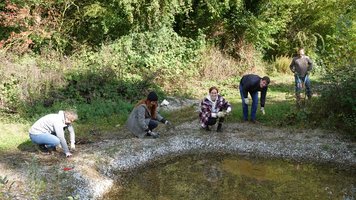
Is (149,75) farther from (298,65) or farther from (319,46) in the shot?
(319,46)

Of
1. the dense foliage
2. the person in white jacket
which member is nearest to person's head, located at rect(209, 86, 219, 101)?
the dense foliage

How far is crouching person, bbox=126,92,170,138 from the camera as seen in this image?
31.4 ft

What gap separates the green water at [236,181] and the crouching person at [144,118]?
4.41 ft

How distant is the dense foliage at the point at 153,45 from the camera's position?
11.7 m

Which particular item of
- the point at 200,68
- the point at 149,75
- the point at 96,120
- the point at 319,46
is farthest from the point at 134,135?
the point at 319,46

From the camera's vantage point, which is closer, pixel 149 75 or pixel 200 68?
pixel 149 75

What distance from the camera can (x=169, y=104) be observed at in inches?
520

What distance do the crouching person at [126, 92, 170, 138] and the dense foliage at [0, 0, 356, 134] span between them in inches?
119

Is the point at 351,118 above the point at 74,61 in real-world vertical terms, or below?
below

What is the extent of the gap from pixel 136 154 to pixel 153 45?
721 centimetres

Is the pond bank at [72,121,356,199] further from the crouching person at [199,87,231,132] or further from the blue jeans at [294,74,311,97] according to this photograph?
the blue jeans at [294,74,311,97]

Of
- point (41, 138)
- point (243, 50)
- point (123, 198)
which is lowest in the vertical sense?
point (123, 198)

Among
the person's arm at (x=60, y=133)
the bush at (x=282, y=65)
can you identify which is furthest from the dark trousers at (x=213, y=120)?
the bush at (x=282, y=65)

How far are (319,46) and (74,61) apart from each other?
40.4 ft
